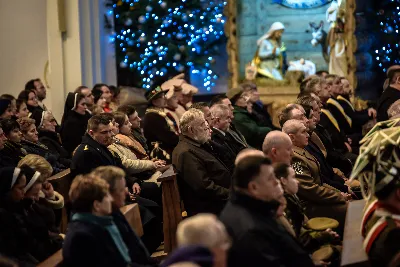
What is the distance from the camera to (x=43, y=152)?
8.88m

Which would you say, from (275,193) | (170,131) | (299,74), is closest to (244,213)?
(275,193)

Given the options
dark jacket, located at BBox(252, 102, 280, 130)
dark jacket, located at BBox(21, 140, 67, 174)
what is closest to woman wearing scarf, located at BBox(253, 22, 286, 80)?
dark jacket, located at BBox(252, 102, 280, 130)

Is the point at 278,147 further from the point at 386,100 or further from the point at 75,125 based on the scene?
the point at 75,125

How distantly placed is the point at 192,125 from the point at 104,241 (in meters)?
2.89

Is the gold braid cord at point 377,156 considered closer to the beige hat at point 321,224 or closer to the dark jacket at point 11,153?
the beige hat at point 321,224

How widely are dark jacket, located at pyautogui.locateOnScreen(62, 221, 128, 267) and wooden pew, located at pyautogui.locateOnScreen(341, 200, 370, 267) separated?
116 cm

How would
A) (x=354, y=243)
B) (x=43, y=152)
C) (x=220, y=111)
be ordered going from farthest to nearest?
(x=43, y=152) < (x=220, y=111) < (x=354, y=243)

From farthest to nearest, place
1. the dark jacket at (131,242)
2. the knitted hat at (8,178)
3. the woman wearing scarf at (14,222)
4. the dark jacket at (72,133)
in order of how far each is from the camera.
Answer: the dark jacket at (72,133), the knitted hat at (8,178), the woman wearing scarf at (14,222), the dark jacket at (131,242)

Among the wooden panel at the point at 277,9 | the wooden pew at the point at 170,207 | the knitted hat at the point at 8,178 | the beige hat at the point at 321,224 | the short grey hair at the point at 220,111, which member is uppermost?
the wooden panel at the point at 277,9

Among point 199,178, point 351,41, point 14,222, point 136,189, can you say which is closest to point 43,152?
point 136,189

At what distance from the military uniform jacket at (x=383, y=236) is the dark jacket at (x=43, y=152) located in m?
4.26

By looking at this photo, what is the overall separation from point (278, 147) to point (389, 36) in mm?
9104

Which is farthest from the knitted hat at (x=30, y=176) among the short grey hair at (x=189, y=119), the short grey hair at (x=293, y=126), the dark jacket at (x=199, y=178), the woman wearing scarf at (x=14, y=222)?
the short grey hair at (x=293, y=126)

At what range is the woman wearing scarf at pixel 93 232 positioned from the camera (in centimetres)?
488
